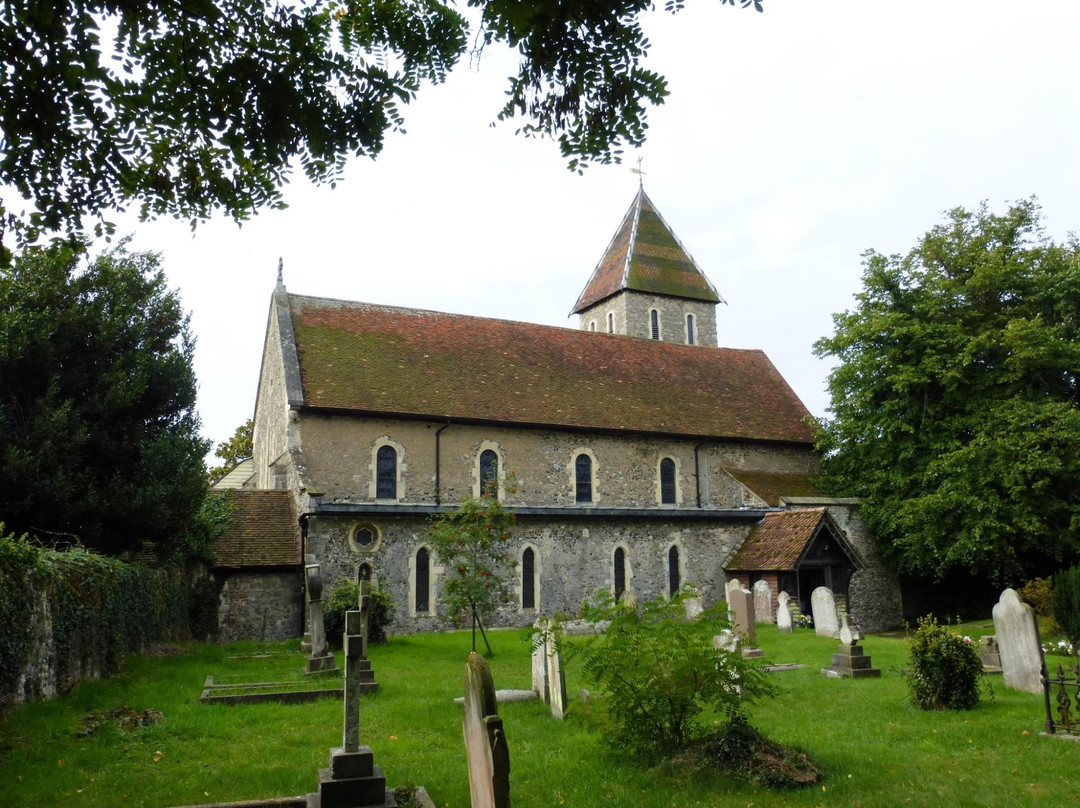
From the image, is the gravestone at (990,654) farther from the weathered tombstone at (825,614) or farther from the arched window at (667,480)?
the arched window at (667,480)

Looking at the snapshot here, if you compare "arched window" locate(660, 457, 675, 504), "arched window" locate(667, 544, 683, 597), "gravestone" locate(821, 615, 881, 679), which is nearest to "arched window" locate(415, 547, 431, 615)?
"arched window" locate(667, 544, 683, 597)

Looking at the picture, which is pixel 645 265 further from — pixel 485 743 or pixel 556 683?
pixel 485 743

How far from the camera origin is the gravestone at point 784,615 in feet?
62.3

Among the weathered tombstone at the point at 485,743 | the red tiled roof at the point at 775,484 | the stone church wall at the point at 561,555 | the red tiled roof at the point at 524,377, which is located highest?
the red tiled roof at the point at 524,377

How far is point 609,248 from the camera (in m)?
37.7

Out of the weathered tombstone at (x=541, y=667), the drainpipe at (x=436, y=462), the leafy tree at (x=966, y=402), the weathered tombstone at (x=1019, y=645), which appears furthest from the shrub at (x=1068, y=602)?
the drainpipe at (x=436, y=462)

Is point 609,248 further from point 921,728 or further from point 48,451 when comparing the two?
point 921,728

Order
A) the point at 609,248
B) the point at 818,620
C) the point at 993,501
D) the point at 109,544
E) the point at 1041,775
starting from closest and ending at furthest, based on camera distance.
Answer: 1. the point at 1041,775
2. the point at 109,544
3. the point at 818,620
4. the point at 993,501
5. the point at 609,248

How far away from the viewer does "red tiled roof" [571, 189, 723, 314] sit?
113 ft

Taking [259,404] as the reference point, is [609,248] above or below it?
A: above

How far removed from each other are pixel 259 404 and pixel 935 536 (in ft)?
68.5

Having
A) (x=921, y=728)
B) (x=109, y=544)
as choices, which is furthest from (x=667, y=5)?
(x=109, y=544)

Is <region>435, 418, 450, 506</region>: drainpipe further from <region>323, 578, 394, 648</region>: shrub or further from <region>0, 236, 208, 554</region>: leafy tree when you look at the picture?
<region>0, 236, 208, 554</region>: leafy tree

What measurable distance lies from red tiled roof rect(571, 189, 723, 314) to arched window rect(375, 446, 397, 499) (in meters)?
15.9
